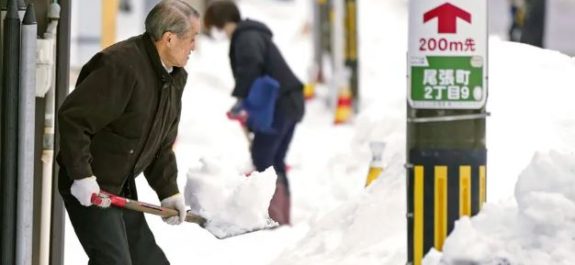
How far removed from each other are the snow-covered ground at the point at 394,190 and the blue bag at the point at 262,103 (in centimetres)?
64

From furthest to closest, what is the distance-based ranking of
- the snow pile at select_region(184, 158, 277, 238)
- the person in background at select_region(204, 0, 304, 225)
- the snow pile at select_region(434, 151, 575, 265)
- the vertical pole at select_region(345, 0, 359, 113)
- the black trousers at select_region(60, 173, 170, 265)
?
the vertical pole at select_region(345, 0, 359, 113)
the person in background at select_region(204, 0, 304, 225)
the snow pile at select_region(184, 158, 277, 238)
the black trousers at select_region(60, 173, 170, 265)
the snow pile at select_region(434, 151, 575, 265)

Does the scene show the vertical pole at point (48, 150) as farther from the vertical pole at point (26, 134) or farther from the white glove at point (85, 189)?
the white glove at point (85, 189)

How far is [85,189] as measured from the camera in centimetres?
572

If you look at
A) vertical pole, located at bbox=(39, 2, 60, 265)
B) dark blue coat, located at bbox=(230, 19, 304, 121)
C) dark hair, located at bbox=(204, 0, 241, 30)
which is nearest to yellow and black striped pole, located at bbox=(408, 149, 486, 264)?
vertical pole, located at bbox=(39, 2, 60, 265)

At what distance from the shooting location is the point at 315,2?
22922mm

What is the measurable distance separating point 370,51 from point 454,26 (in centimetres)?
2387

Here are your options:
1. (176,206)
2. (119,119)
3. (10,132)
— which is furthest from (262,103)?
(119,119)

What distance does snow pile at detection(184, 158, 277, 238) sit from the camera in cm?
654

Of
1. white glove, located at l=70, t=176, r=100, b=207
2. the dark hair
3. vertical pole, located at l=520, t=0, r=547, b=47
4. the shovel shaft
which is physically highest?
vertical pole, located at l=520, t=0, r=547, b=47

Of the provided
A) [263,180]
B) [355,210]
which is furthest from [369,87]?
[263,180]

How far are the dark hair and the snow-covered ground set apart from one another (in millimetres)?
1237

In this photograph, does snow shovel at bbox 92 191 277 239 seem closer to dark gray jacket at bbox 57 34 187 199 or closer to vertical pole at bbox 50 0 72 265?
dark gray jacket at bbox 57 34 187 199

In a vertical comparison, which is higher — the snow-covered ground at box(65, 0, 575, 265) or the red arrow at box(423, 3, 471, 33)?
the red arrow at box(423, 3, 471, 33)

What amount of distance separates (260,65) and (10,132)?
13.9 feet
